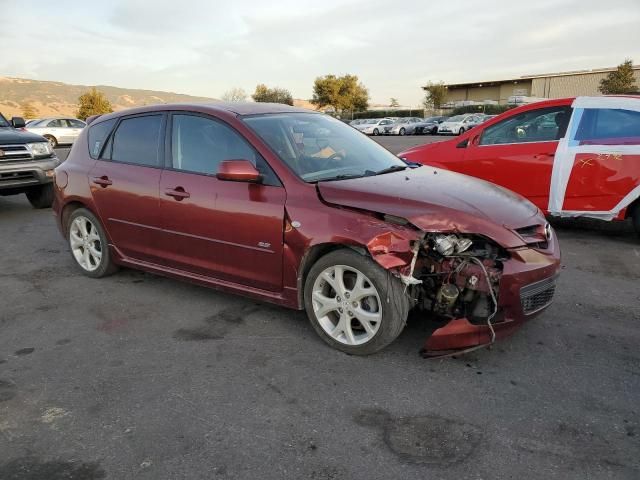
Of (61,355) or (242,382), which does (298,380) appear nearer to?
(242,382)

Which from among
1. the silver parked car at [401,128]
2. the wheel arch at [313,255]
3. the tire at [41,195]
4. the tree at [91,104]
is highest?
the tree at [91,104]

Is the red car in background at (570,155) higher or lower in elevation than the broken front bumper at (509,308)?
higher

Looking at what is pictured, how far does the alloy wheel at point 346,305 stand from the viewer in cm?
350

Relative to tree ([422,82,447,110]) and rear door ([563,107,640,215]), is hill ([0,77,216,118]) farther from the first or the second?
rear door ([563,107,640,215])

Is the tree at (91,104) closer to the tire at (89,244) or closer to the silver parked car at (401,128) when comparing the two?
the silver parked car at (401,128)

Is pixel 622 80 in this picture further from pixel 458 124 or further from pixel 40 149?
pixel 40 149

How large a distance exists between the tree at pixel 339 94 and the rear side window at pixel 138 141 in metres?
62.2

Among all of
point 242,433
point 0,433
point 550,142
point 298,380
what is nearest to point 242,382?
point 298,380

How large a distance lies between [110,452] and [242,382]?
873 mm

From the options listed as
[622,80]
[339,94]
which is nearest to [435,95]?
[339,94]

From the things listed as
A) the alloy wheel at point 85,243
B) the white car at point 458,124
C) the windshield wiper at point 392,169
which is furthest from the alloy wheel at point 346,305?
the white car at point 458,124

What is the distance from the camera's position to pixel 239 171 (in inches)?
150

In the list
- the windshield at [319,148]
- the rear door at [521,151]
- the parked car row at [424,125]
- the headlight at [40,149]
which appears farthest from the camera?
the parked car row at [424,125]

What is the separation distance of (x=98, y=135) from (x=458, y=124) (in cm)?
3510
